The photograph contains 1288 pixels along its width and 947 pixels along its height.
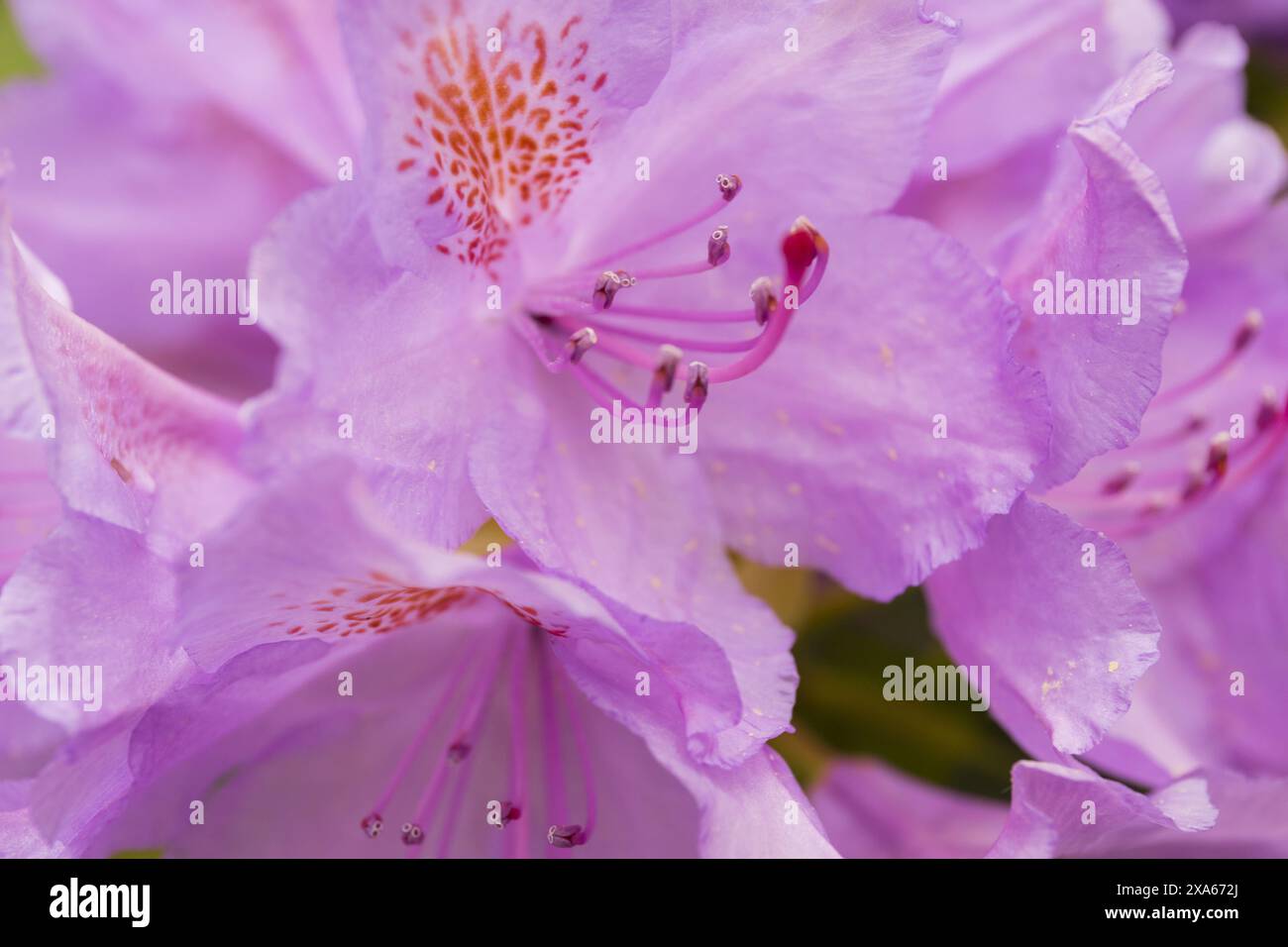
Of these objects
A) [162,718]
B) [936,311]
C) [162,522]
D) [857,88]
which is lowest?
[162,718]

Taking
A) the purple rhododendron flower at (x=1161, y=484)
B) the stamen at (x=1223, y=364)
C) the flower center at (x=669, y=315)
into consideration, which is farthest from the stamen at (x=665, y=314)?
the stamen at (x=1223, y=364)

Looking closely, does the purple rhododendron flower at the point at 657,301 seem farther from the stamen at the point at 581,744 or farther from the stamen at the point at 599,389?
the stamen at the point at 581,744

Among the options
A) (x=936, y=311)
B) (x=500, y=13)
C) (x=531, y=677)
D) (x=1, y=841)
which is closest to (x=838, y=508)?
(x=936, y=311)

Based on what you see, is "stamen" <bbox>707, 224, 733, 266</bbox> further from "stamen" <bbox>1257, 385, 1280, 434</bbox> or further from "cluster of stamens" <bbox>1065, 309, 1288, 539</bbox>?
"stamen" <bbox>1257, 385, 1280, 434</bbox>

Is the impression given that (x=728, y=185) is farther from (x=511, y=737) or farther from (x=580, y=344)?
(x=511, y=737)

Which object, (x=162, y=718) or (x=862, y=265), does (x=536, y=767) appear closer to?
(x=162, y=718)

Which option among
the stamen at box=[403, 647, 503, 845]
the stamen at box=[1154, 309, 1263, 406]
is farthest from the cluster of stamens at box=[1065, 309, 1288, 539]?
the stamen at box=[403, 647, 503, 845]

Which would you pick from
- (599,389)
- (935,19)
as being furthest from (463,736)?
(935,19)
